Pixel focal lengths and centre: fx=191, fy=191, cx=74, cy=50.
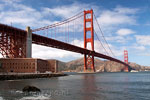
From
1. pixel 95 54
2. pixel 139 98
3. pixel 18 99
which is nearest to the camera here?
pixel 18 99

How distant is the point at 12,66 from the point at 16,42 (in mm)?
11144

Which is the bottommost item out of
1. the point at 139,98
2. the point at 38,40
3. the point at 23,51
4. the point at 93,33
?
the point at 139,98

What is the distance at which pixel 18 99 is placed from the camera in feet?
62.0

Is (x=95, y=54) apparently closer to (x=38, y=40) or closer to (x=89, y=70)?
(x=89, y=70)

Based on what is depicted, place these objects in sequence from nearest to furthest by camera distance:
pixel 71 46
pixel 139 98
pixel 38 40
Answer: pixel 139 98
pixel 38 40
pixel 71 46

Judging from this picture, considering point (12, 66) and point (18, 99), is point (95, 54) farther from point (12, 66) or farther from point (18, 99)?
point (18, 99)

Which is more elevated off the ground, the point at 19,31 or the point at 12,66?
the point at 19,31

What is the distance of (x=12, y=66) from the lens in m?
55.5

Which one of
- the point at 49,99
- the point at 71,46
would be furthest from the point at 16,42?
the point at 49,99

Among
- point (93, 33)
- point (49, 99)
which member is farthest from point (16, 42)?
point (49, 99)

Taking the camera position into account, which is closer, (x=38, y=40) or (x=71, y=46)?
(x=38, y=40)

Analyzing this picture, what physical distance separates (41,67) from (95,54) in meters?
38.3

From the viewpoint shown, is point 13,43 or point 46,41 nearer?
point 13,43

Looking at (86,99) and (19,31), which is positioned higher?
(19,31)
